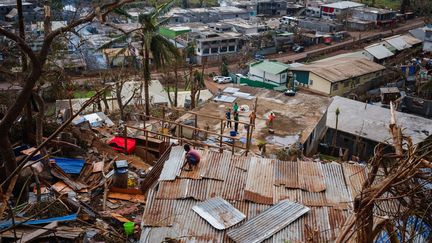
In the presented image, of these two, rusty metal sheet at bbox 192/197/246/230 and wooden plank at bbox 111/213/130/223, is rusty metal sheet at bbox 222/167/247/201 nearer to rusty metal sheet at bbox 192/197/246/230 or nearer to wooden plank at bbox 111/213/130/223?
rusty metal sheet at bbox 192/197/246/230

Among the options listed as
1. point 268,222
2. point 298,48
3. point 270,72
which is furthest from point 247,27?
point 268,222

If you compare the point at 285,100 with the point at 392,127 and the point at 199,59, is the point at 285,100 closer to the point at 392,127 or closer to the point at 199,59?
the point at 392,127

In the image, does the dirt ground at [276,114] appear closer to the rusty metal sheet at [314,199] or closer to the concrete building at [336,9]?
the rusty metal sheet at [314,199]

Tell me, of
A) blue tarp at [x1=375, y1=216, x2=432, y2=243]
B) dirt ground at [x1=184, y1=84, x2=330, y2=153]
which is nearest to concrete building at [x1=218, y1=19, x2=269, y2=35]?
dirt ground at [x1=184, y1=84, x2=330, y2=153]

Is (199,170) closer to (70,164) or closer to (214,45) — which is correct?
(70,164)

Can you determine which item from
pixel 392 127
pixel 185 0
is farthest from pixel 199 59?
pixel 392 127

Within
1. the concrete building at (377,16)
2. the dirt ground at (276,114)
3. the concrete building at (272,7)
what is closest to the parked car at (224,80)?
the dirt ground at (276,114)
